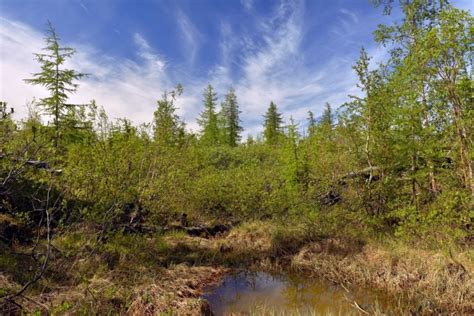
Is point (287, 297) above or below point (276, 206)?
below

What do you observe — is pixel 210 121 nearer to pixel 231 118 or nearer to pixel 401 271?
pixel 231 118

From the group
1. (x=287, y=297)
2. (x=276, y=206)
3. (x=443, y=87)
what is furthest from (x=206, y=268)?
(x=443, y=87)

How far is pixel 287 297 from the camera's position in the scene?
21.0ft

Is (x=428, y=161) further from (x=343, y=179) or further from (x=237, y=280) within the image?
(x=237, y=280)

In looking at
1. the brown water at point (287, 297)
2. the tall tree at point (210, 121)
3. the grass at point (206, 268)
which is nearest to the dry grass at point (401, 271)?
the grass at point (206, 268)

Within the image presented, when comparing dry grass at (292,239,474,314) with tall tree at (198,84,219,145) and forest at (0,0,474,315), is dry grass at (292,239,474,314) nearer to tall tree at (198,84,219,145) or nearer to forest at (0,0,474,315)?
forest at (0,0,474,315)

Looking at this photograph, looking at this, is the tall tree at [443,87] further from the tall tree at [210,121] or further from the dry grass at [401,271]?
the tall tree at [210,121]

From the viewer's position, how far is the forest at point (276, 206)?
542cm

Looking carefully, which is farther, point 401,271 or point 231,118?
point 231,118

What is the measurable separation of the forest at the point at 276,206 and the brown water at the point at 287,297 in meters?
0.23

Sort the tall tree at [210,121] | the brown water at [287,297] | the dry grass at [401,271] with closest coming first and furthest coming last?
the dry grass at [401,271] → the brown water at [287,297] → the tall tree at [210,121]

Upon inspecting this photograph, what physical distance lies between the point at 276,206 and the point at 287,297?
14.6 feet

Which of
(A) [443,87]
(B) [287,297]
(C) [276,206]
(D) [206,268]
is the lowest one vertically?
(B) [287,297]

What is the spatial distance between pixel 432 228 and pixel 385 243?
1327mm
